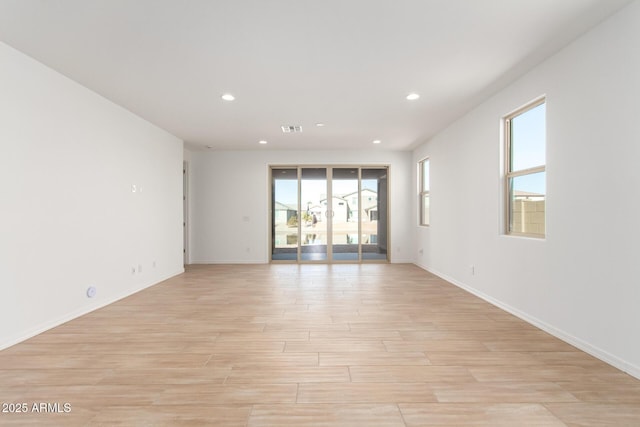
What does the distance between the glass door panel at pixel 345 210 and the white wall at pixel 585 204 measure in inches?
147

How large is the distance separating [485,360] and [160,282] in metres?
4.97

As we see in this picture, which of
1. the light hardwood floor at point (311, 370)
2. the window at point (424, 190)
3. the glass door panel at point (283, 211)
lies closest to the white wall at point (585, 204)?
the light hardwood floor at point (311, 370)

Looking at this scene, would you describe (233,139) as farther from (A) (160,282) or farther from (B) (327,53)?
(B) (327,53)

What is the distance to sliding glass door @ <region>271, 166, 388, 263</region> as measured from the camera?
7.61 m

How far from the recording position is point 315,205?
Result: 762 cm

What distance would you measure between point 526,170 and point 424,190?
3.56m

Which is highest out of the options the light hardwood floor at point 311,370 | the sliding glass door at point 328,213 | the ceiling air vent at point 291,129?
the ceiling air vent at point 291,129

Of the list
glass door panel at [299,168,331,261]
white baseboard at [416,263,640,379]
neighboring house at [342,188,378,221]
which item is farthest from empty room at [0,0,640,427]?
neighboring house at [342,188,378,221]

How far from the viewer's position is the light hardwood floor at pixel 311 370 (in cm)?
181

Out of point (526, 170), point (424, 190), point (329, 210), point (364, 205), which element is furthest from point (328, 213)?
point (526, 170)

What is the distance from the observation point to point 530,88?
336cm

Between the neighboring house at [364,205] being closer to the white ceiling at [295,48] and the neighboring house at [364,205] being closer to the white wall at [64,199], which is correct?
the white ceiling at [295,48]

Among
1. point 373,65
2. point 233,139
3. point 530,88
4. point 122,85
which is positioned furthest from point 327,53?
point 233,139

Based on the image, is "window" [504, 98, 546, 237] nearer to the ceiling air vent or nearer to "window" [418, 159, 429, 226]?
"window" [418, 159, 429, 226]
